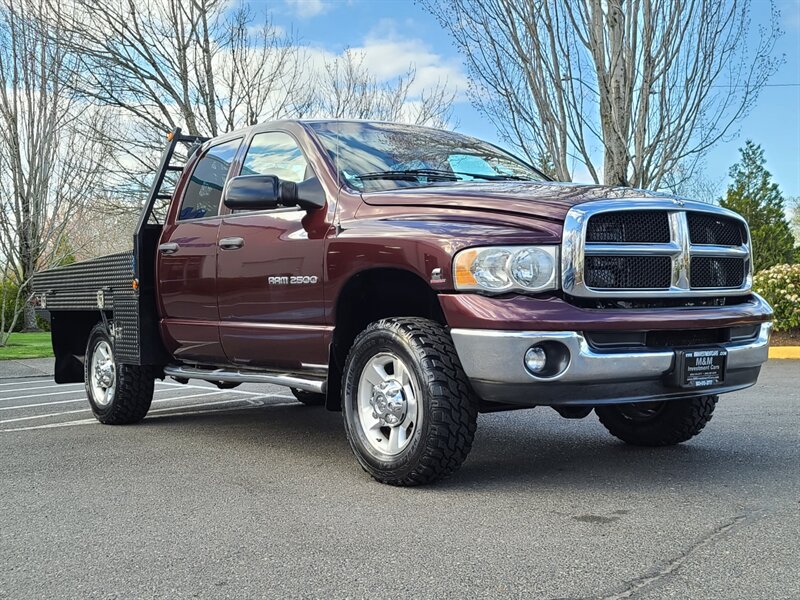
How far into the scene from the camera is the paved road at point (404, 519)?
3.00 metres

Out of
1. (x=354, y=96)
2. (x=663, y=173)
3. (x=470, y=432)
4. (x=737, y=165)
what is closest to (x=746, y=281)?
(x=470, y=432)

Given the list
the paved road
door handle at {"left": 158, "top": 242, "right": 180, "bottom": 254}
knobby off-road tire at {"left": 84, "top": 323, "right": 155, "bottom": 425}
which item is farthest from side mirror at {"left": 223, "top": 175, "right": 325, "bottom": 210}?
knobby off-road tire at {"left": 84, "top": 323, "right": 155, "bottom": 425}

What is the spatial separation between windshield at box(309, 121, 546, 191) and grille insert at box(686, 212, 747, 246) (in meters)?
1.36

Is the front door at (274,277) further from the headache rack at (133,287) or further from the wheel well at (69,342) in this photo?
the wheel well at (69,342)

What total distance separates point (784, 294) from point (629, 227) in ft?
32.9

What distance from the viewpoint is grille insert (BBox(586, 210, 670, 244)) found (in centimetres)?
411

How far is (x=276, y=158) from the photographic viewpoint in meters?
5.71

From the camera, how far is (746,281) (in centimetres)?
474

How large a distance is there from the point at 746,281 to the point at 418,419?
6.29 ft

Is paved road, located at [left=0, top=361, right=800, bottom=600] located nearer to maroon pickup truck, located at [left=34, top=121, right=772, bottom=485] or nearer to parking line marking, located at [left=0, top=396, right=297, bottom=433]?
maroon pickup truck, located at [left=34, top=121, right=772, bottom=485]

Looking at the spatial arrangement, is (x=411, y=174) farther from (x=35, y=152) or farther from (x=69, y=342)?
(x=35, y=152)

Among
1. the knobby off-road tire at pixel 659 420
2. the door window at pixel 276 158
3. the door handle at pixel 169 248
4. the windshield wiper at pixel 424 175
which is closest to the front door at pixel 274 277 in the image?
the door window at pixel 276 158

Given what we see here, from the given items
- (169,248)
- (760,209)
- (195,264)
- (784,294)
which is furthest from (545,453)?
(760,209)

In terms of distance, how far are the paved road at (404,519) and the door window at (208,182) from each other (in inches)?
62.3
